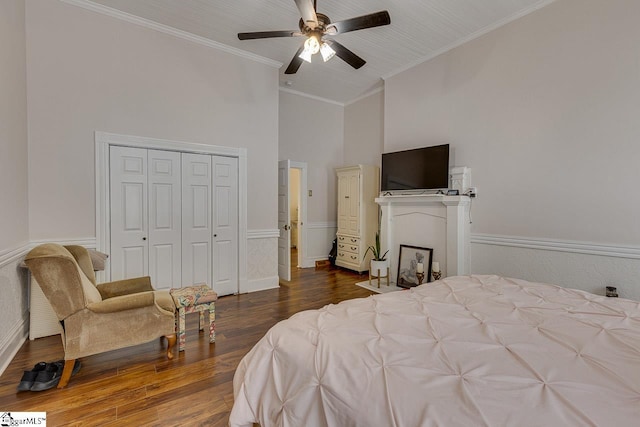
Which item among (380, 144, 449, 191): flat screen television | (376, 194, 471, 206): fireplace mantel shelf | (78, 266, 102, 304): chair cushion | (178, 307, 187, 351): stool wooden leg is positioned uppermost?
(380, 144, 449, 191): flat screen television

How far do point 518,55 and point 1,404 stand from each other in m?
5.38

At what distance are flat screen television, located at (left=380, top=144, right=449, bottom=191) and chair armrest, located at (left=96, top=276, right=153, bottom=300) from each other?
345cm

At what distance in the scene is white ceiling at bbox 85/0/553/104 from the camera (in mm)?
3078

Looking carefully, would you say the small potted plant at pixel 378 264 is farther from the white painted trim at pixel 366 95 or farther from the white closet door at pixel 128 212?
the white closet door at pixel 128 212

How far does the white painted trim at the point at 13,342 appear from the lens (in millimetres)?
2199

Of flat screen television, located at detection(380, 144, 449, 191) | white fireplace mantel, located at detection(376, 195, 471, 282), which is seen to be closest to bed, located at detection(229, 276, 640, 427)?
white fireplace mantel, located at detection(376, 195, 471, 282)

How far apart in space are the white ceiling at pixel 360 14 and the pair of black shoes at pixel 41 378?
138 inches

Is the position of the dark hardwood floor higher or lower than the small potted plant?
lower

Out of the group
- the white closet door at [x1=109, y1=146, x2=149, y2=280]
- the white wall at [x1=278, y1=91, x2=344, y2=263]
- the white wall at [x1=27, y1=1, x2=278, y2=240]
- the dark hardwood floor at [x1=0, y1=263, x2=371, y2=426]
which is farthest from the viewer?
the white wall at [x1=278, y1=91, x2=344, y2=263]

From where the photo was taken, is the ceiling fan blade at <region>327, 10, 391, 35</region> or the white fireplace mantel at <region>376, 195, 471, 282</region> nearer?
the ceiling fan blade at <region>327, 10, 391, 35</region>

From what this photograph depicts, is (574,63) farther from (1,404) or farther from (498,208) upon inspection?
(1,404)

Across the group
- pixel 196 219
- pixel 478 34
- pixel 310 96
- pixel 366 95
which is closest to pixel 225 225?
pixel 196 219

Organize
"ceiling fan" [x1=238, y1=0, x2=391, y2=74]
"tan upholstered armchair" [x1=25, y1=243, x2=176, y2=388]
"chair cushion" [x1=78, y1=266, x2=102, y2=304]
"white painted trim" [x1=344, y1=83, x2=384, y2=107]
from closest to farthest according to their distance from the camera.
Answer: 1. "tan upholstered armchair" [x1=25, y1=243, x2=176, y2=388]
2. "chair cushion" [x1=78, y1=266, x2=102, y2=304]
3. "ceiling fan" [x1=238, y1=0, x2=391, y2=74]
4. "white painted trim" [x1=344, y1=83, x2=384, y2=107]

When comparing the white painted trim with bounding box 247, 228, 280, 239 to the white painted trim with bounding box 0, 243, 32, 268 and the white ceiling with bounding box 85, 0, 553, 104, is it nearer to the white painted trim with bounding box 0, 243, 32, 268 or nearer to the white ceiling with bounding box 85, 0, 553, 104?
the white painted trim with bounding box 0, 243, 32, 268
